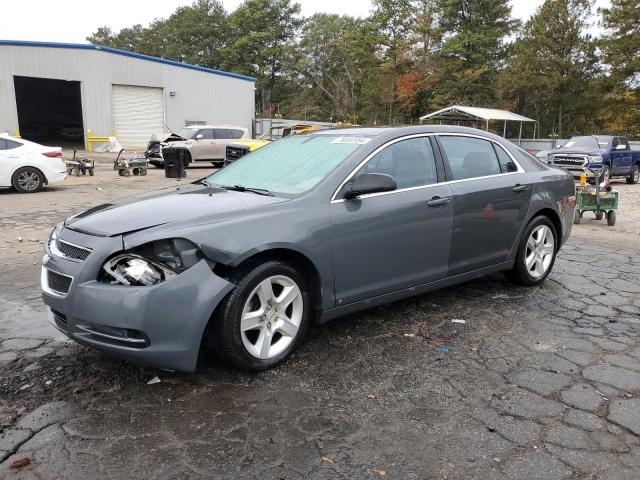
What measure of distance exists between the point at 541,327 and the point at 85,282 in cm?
342

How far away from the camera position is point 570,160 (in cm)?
1675

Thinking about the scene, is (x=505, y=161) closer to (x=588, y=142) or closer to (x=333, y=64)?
(x=588, y=142)

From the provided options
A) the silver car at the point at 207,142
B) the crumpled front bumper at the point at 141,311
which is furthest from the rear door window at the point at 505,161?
the silver car at the point at 207,142

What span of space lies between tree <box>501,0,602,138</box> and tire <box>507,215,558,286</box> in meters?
37.1

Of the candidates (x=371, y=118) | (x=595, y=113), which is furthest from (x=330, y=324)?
(x=371, y=118)

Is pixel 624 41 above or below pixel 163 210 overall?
above

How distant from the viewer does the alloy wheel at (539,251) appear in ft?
17.3

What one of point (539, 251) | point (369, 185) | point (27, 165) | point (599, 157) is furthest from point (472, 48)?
point (369, 185)

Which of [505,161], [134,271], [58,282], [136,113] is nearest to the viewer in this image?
[134,271]

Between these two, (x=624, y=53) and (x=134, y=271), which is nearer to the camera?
(x=134, y=271)

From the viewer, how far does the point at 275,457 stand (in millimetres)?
2582

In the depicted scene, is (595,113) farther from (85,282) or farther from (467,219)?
(85,282)

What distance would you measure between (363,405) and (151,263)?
1457 mm

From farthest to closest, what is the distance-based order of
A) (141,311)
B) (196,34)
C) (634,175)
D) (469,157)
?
(196,34) < (634,175) < (469,157) < (141,311)
